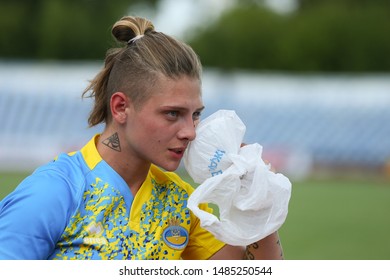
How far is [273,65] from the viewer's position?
3800 centimetres

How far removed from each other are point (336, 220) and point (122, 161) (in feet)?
37.7

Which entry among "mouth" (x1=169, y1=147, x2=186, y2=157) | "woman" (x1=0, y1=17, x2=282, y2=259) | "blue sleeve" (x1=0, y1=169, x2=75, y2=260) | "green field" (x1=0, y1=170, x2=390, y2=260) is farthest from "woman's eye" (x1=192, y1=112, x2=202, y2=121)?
"green field" (x1=0, y1=170, x2=390, y2=260)

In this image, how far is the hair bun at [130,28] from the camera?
320cm

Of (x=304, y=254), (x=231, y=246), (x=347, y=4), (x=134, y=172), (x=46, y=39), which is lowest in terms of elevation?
(x=304, y=254)

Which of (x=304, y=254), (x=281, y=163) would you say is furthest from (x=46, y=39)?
(x=304, y=254)

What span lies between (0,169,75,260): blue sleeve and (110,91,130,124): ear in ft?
1.34

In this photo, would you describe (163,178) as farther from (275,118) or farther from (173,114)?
(275,118)

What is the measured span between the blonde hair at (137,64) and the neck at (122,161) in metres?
0.13

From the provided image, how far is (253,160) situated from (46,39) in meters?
33.1

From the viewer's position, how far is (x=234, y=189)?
306 centimetres

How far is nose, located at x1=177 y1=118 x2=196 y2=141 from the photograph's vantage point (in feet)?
9.84

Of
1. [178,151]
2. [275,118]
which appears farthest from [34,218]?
[275,118]

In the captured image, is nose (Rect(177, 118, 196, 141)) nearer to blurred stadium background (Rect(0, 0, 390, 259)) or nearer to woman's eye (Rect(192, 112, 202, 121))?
woman's eye (Rect(192, 112, 202, 121))

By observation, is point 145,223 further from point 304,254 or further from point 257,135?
point 257,135
